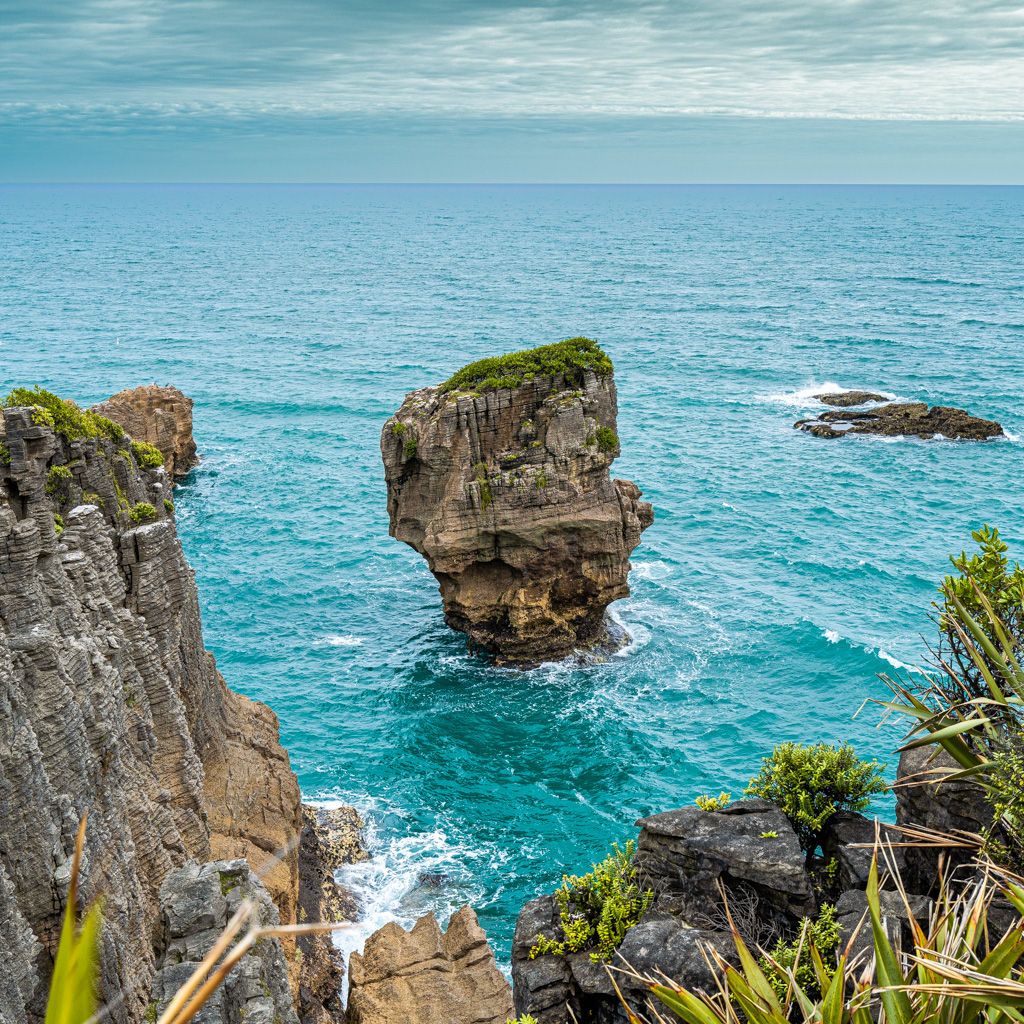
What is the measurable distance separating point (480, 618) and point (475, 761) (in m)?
8.64

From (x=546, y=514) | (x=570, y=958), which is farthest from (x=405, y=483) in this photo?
(x=570, y=958)

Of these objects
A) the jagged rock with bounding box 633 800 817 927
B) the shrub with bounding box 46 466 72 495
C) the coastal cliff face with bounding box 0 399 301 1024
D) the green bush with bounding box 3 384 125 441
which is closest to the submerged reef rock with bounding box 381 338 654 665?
the coastal cliff face with bounding box 0 399 301 1024

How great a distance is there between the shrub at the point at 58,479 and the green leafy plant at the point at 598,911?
1667 centimetres

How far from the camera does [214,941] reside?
17859 mm

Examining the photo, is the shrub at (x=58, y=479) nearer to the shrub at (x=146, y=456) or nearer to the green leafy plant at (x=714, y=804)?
the shrub at (x=146, y=456)

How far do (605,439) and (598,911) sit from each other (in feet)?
89.3

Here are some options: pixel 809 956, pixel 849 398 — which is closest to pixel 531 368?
pixel 809 956

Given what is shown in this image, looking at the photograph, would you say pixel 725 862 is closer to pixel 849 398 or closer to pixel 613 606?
pixel 613 606

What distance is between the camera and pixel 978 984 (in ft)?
30.4

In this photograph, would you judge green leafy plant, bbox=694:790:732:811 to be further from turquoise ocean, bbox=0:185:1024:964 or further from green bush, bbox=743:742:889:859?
turquoise ocean, bbox=0:185:1024:964

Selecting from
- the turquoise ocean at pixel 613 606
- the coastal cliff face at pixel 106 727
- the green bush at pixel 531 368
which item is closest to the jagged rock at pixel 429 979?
the coastal cliff face at pixel 106 727

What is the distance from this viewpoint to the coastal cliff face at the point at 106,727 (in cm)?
1720

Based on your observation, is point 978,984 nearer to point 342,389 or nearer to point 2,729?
point 2,729

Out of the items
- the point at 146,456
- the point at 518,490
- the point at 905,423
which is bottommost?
the point at 905,423
